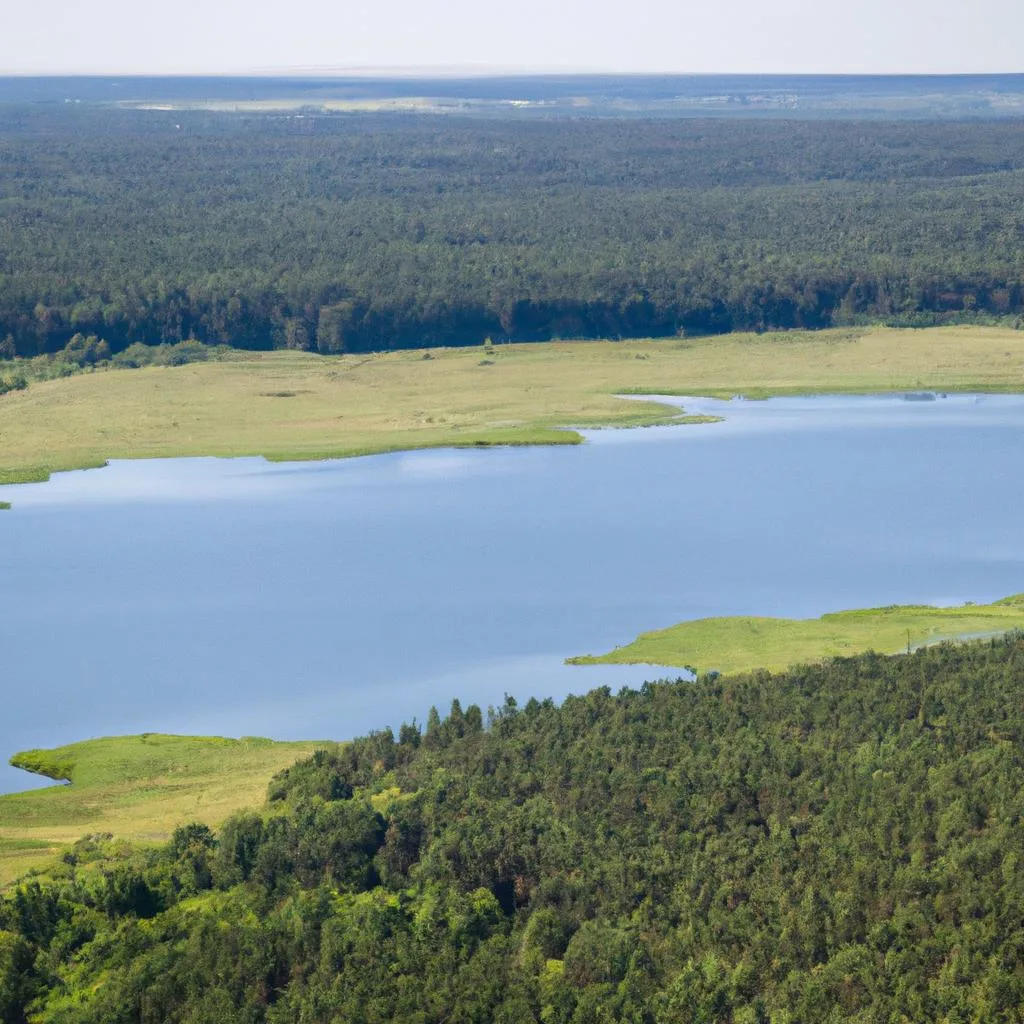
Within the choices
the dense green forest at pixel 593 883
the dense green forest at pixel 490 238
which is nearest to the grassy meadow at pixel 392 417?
the dense green forest at pixel 593 883

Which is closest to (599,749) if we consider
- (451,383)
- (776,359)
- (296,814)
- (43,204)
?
(296,814)

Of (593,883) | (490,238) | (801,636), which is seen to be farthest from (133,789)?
(490,238)

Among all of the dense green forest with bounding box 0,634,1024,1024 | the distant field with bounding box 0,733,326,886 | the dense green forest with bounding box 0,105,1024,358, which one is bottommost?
the distant field with bounding box 0,733,326,886

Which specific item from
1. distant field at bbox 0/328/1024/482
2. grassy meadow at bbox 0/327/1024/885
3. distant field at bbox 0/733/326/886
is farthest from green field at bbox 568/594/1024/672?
distant field at bbox 0/328/1024/482

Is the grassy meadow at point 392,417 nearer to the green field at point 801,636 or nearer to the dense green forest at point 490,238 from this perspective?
the green field at point 801,636

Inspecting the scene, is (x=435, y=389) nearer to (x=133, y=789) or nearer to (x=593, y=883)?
(x=133, y=789)

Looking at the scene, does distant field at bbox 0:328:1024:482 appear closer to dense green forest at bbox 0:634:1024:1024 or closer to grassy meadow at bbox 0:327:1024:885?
grassy meadow at bbox 0:327:1024:885

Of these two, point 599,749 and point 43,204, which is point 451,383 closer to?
point 599,749
